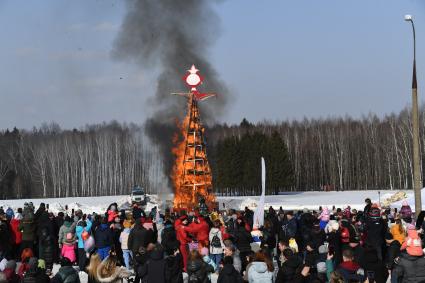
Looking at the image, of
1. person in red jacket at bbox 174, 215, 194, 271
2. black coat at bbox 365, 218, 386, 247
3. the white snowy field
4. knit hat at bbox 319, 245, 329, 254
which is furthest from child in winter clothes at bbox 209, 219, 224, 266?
the white snowy field

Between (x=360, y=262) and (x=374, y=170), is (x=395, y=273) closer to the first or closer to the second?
(x=360, y=262)

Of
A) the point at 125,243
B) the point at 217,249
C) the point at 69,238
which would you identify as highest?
the point at 69,238

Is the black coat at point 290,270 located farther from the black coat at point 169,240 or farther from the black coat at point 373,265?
the black coat at point 169,240

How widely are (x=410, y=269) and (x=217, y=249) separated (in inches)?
275

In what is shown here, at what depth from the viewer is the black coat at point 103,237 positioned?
16219mm

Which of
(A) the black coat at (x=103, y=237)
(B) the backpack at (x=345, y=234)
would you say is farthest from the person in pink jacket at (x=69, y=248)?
(B) the backpack at (x=345, y=234)

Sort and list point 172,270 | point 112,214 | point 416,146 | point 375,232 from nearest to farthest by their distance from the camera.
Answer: point 172,270 < point 375,232 < point 112,214 < point 416,146

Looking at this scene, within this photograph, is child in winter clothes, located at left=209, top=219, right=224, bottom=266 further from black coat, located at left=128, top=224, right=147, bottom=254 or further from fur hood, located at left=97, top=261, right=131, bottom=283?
fur hood, located at left=97, top=261, right=131, bottom=283

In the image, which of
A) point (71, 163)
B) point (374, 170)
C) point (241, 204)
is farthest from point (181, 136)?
point (71, 163)

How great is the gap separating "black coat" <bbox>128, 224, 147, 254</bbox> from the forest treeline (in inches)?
2611

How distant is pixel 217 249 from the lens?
49.9 ft

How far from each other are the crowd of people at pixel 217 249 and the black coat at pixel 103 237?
25mm

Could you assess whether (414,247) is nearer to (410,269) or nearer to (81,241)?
(410,269)

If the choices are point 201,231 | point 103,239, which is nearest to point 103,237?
point 103,239
